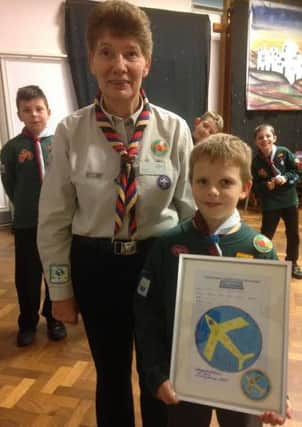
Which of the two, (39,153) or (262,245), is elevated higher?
(39,153)

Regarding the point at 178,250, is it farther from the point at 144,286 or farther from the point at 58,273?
the point at 58,273

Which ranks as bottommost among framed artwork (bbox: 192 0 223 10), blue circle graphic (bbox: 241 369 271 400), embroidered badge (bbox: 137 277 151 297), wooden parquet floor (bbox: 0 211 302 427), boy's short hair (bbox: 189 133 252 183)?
wooden parquet floor (bbox: 0 211 302 427)

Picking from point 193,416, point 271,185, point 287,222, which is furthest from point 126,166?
point 287,222

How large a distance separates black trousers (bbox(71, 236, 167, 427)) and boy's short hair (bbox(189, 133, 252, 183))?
34cm

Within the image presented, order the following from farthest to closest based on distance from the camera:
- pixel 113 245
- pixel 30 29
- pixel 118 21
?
1. pixel 30 29
2. pixel 113 245
3. pixel 118 21

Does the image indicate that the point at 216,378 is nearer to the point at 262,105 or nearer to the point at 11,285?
the point at 11,285

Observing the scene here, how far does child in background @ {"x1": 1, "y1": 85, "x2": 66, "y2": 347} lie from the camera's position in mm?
2312

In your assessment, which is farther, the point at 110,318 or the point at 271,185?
the point at 271,185

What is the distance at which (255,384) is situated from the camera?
2.97 ft

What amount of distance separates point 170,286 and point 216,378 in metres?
0.27

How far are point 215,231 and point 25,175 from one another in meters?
1.57

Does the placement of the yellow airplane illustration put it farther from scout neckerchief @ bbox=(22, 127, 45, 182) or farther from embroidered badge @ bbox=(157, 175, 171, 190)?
scout neckerchief @ bbox=(22, 127, 45, 182)

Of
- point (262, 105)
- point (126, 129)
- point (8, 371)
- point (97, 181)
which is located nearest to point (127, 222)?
point (97, 181)

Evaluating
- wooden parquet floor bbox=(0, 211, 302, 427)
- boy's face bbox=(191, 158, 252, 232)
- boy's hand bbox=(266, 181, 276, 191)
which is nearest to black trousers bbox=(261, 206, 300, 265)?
boy's hand bbox=(266, 181, 276, 191)
